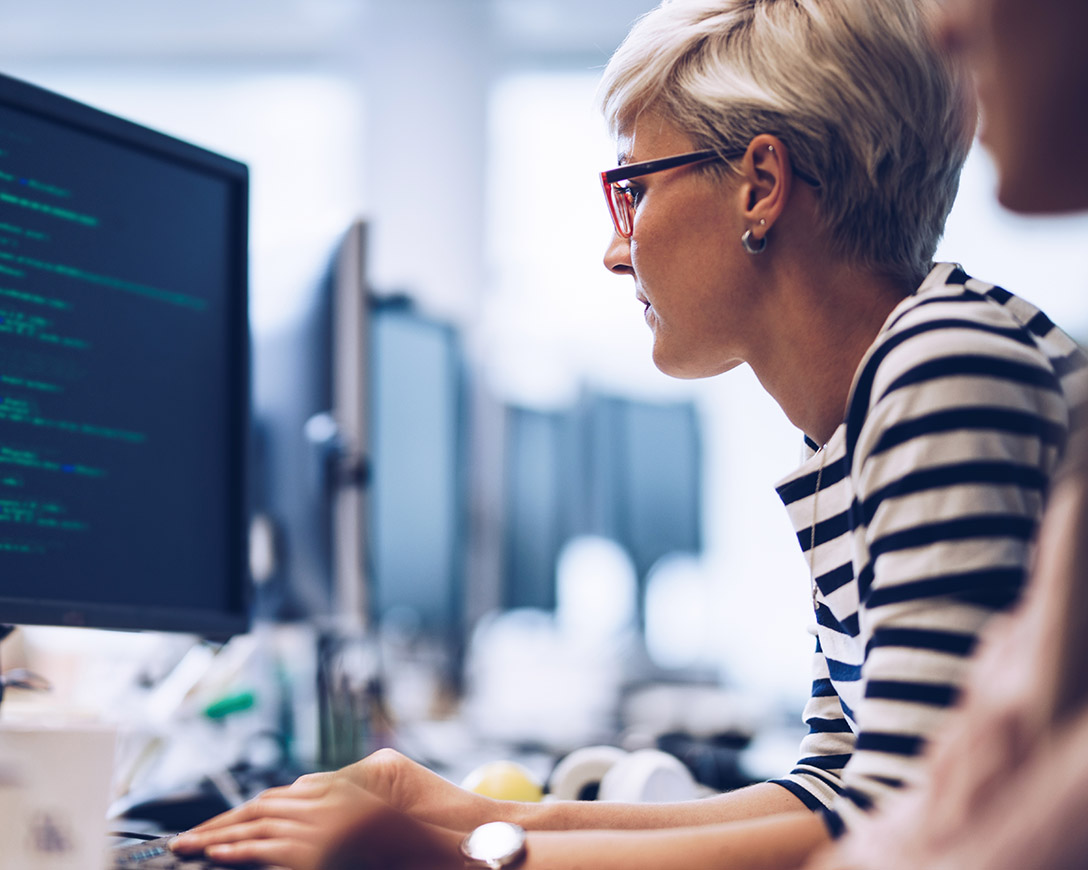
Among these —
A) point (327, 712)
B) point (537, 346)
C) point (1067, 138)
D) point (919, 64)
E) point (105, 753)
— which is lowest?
point (327, 712)

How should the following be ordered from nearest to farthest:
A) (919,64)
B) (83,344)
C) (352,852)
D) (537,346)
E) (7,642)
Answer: (352,852)
(919,64)
(83,344)
(7,642)
(537,346)

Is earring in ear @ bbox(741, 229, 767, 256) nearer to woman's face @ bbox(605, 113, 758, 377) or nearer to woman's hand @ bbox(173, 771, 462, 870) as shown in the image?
woman's face @ bbox(605, 113, 758, 377)

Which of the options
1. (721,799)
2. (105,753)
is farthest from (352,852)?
(721,799)

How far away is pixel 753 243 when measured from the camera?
88 cm

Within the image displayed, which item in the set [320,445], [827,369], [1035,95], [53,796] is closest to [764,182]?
[827,369]

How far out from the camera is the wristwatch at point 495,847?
59 centimetres

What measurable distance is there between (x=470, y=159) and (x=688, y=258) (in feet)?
10.8

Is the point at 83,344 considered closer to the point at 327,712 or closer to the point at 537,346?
the point at 327,712

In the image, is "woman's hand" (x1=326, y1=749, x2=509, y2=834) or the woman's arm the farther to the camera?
"woman's hand" (x1=326, y1=749, x2=509, y2=834)

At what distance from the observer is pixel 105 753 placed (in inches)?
23.0

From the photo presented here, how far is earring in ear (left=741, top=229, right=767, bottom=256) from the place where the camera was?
2.89 ft

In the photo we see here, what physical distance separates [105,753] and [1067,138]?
597mm

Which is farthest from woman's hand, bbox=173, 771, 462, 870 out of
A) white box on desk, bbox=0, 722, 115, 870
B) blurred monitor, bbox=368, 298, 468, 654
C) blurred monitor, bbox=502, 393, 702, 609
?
blurred monitor, bbox=502, 393, 702, 609

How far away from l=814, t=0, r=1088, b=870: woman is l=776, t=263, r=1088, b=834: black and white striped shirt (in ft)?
0.48
